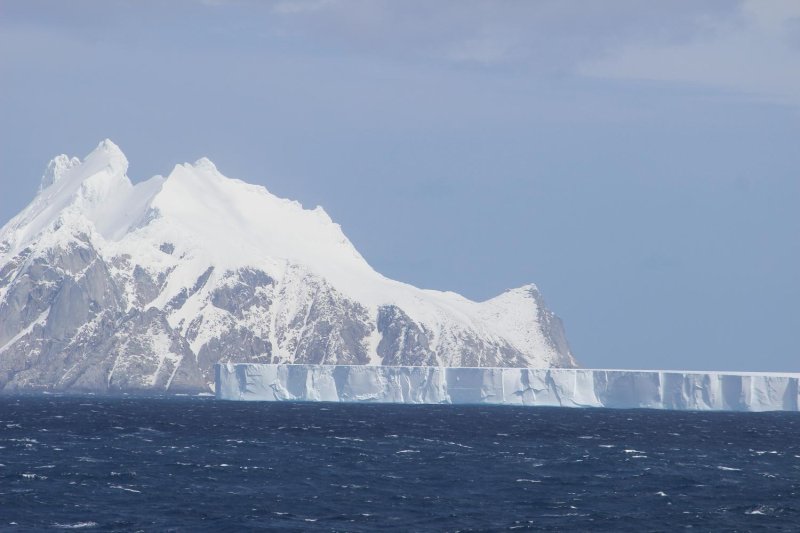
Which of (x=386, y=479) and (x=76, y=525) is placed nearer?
(x=76, y=525)

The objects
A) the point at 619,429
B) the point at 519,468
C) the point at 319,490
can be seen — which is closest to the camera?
the point at 319,490

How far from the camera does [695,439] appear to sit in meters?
127

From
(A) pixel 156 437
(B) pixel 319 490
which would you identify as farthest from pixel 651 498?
(A) pixel 156 437

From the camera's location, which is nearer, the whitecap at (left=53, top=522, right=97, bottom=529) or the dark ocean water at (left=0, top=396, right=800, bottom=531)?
the whitecap at (left=53, top=522, right=97, bottom=529)

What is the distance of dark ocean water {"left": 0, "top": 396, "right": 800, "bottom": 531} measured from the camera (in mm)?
67000

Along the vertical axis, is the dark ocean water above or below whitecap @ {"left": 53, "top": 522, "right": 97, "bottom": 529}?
above

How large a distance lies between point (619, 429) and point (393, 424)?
22237 mm

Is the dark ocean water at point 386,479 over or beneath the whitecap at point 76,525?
over

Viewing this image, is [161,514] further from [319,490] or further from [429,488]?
[429,488]

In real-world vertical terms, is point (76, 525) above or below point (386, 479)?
below

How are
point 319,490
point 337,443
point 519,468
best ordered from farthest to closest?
1. point 337,443
2. point 519,468
3. point 319,490

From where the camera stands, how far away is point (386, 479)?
273 feet

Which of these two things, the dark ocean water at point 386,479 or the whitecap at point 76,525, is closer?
the whitecap at point 76,525

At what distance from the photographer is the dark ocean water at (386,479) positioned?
67.0 m
